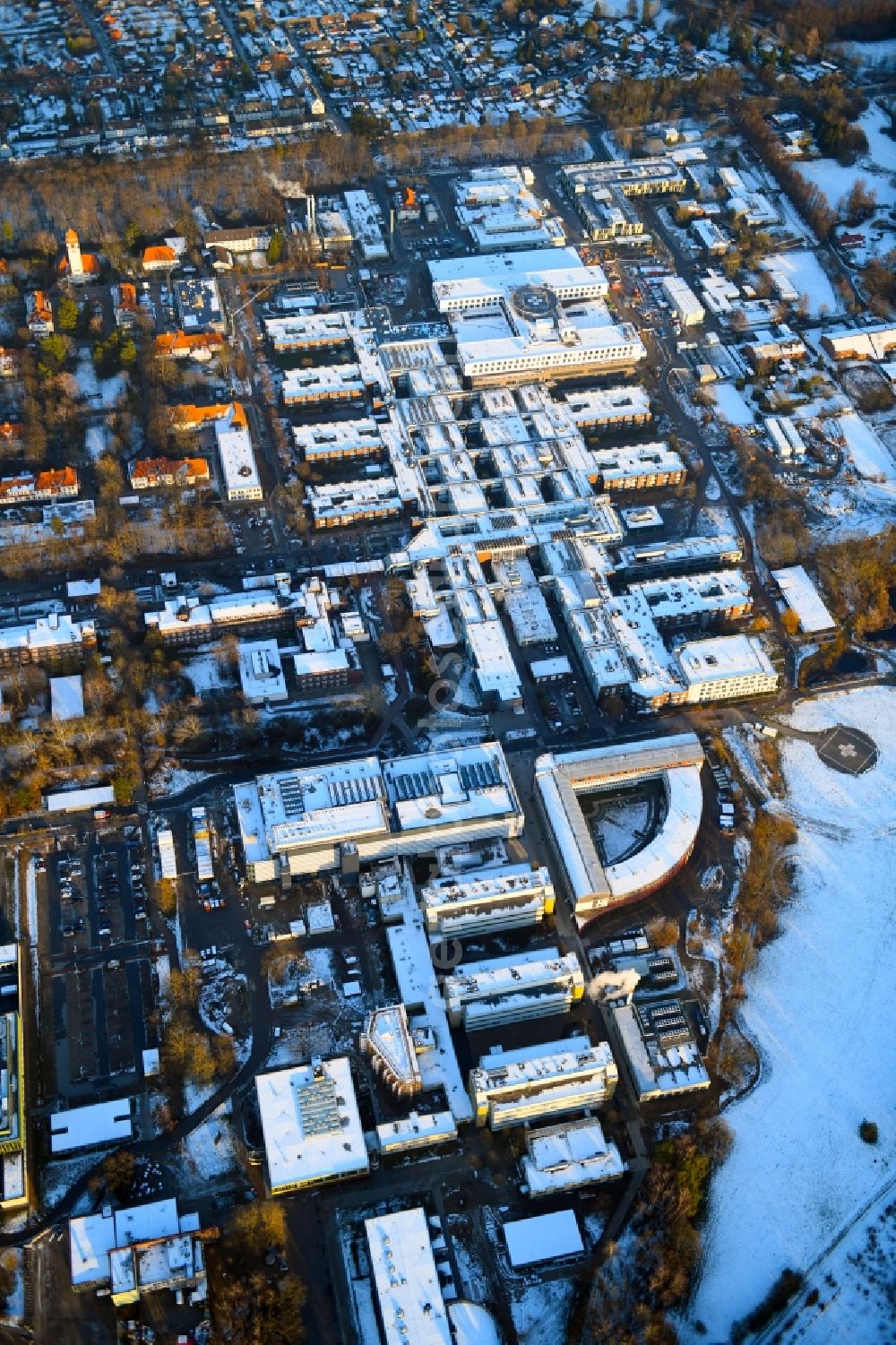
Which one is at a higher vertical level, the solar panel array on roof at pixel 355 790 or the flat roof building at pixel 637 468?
the flat roof building at pixel 637 468

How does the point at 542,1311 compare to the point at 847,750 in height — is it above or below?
below

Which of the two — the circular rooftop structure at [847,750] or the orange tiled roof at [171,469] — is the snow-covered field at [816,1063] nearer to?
the circular rooftop structure at [847,750]

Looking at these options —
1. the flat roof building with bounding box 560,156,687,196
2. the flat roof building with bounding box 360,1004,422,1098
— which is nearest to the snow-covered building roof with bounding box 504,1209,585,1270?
the flat roof building with bounding box 360,1004,422,1098

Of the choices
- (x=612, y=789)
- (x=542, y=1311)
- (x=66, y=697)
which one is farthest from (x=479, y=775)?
(x=542, y=1311)

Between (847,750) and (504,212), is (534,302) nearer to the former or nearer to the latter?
(504,212)

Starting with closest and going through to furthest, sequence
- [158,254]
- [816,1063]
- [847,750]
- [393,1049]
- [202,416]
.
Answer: [393,1049], [816,1063], [847,750], [202,416], [158,254]

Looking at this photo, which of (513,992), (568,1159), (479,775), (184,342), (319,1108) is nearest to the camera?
(568,1159)

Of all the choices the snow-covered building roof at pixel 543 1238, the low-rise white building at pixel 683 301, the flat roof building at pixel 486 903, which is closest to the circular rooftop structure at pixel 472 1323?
the snow-covered building roof at pixel 543 1238
